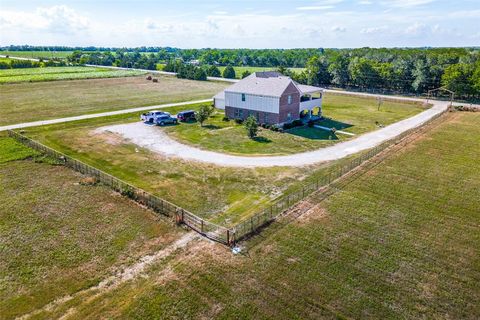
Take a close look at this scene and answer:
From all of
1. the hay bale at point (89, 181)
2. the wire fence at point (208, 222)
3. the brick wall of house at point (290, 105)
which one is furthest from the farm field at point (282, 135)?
the hay bale at point (89, 181)

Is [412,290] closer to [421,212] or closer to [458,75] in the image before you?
[421,212]

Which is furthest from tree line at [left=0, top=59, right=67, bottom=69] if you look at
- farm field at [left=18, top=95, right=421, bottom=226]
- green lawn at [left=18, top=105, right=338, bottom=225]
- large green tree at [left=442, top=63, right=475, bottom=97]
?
large green tree at [left=442, top=63, right=475, bottom=97]

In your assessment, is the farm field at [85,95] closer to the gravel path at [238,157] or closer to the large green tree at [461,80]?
the gravel path at [238,157]

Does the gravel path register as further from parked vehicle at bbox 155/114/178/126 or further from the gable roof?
the gable roof

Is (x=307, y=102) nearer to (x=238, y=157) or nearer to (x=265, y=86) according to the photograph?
(x=265, y=86)

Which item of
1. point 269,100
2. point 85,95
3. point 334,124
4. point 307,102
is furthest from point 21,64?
point 334,124

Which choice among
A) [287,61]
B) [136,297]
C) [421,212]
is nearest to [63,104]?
[136,297]
